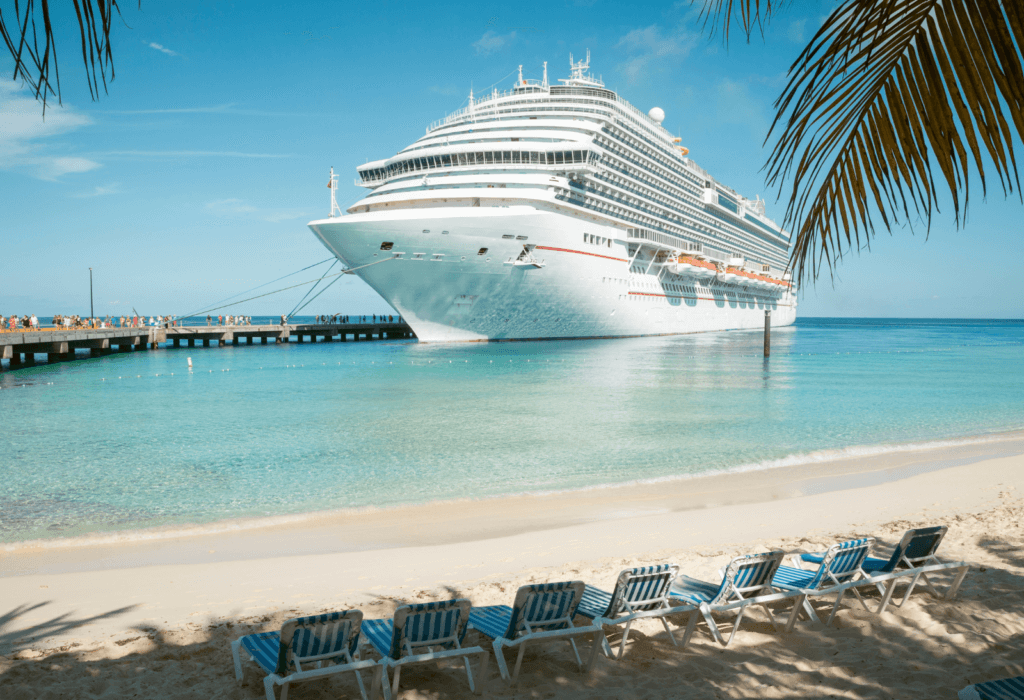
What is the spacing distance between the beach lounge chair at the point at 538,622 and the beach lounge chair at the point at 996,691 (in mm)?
1941

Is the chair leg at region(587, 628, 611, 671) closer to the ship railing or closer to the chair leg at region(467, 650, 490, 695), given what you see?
the chair leg at region(467, 650, 490, 695)

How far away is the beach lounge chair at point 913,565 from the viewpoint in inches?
194

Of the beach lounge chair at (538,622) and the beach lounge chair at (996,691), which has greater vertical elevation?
the beach lounge chair at (996,691)

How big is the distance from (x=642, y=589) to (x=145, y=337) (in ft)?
176

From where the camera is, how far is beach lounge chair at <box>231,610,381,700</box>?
3.63 metres

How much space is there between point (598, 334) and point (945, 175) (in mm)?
40886

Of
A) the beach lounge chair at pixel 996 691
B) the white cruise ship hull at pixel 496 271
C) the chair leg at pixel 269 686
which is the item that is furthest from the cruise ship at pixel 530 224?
the beach lounge chair at pixel 996 691

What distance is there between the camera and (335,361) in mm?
36688

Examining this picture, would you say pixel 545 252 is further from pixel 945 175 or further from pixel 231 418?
pixel 945 175

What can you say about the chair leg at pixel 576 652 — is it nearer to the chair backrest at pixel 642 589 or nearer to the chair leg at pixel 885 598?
the chair backrest at pixel 642 589

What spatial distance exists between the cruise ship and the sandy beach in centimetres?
2276

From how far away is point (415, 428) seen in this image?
15.8 meters

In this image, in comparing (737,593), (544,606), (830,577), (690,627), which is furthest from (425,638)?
(830,577)

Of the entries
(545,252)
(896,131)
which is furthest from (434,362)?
(896,131)
